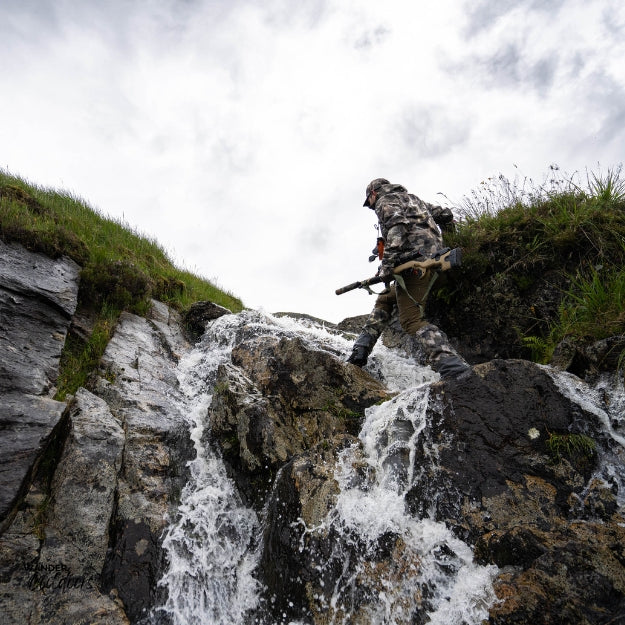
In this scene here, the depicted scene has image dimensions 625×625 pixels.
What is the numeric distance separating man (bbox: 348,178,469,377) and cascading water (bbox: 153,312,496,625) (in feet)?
4.70

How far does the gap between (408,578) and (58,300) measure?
5278 millimetres

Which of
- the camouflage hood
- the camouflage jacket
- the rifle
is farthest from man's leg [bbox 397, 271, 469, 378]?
the camouflage hood

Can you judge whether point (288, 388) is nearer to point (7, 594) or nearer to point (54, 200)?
point (7, 594)

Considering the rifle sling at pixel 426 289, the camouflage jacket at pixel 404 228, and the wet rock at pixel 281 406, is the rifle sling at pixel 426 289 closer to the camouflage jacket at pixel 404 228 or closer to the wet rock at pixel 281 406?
the camouflage jacket at pixel 404 228

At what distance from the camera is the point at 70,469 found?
367 cm

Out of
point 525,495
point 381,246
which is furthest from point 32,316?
point 525,495

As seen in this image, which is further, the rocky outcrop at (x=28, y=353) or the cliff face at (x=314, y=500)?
the rocky outcrop at (x=28, y=353)

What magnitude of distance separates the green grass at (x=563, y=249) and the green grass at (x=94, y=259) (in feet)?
18.4

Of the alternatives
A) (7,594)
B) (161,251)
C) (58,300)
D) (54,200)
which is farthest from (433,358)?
(54,200)

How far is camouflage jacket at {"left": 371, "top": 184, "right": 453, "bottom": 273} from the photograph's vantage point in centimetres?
583

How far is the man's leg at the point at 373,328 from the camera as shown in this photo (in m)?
6.03

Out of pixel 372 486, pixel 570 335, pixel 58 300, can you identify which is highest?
pixel 570 335

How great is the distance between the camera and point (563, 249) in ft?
18.4

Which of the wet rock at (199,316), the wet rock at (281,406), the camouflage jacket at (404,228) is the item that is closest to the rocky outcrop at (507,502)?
the wet rock at (281,406)
